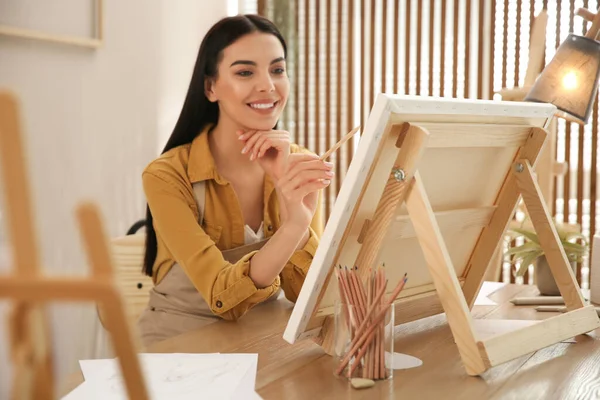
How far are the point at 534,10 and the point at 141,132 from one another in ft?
6.63

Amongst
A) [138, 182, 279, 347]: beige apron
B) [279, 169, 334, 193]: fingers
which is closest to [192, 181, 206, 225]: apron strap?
[138, 182, 279, 347]: beige apron

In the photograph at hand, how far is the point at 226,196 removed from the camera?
6.61ft

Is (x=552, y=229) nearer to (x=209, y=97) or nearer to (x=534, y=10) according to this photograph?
(x=209, y=97)

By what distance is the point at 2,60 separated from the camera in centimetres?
266

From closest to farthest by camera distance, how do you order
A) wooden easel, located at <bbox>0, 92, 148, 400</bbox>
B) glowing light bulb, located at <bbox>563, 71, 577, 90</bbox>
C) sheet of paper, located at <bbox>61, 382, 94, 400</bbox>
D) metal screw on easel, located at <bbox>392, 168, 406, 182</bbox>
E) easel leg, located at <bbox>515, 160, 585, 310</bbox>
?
wooden easel, located at <bbox>0, 92, 148, 400</bbox> → sheet of paper, located at <bbox>61, 382, 94, 400</bbox> → metal screw on easel, located at <bbox>392, 168, 406, 182</bbox> → easel leg, located at <bbox>515, 160, 585, 310</bbox> → glowing light bulb, located at <bbox>563, 71, 577, 90</bbox>

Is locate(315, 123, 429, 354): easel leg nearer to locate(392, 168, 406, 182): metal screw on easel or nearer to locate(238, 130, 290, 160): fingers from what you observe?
locate(392, 168, 406, 182): metal screw on easel

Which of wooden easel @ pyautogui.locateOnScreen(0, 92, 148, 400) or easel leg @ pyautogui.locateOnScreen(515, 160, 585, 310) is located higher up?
wooden easel @ pyautogui.locateOnScreen(0, 92, 148, 400)

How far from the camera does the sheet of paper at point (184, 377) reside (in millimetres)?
1113

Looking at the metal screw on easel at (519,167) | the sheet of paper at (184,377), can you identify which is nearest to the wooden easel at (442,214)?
the metal screw on easel at (519,167)

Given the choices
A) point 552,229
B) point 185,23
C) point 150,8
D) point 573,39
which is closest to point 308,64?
point 185,23

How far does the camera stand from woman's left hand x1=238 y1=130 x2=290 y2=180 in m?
1.96

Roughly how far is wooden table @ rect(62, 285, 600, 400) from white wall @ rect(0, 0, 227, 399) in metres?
1.11

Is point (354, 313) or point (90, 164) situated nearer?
point (354, 313)

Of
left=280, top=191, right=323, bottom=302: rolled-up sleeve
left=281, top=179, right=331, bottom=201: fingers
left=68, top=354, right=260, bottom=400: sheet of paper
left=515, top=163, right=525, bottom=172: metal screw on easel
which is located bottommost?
left=280, top=191, right=323, bottom=302: rolled-up sleeve
